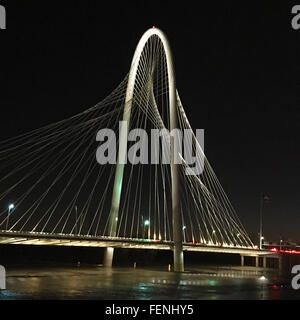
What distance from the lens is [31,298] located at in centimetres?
2094

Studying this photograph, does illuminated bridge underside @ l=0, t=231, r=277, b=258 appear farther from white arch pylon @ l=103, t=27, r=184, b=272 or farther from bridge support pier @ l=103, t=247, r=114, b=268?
bridge support pier @ l=103, t=247, r=114, b=268

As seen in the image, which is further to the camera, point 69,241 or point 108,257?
point 108,257

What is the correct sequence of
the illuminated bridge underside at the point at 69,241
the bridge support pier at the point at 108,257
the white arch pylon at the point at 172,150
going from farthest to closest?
1. the bridge support pier at the point at 108,257
2. the white arch pylon at the point at 172,150
3. the illuminated bridge underside at the point at 69,241

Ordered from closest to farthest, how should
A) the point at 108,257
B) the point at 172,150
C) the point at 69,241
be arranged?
the point at 69,241 → the point at 172,150 → the point at 108,257

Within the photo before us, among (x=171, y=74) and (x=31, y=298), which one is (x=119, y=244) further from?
(x=31, y=298)

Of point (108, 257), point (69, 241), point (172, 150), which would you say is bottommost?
point (108, 257)

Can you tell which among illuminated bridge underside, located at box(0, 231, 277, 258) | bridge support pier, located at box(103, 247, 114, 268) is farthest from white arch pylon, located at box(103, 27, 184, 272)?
bridge support pier, located at box(103, 247, 114, 268)

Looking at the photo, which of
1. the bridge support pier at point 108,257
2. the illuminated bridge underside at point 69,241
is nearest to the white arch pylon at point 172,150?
the illuminated bridge underside at point 69,241

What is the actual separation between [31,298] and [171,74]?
25.3 m

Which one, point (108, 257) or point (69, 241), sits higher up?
point (69, 241)

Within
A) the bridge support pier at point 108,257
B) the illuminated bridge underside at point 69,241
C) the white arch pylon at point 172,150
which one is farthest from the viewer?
the bridge support pier at point 108,257

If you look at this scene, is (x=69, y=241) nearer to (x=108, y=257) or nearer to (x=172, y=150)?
(x=172, y=150)

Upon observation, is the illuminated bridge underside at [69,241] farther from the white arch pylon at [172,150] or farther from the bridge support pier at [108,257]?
the bridge support pier at [108,257]

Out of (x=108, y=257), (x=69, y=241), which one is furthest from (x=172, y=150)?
(x=108, y=257)
